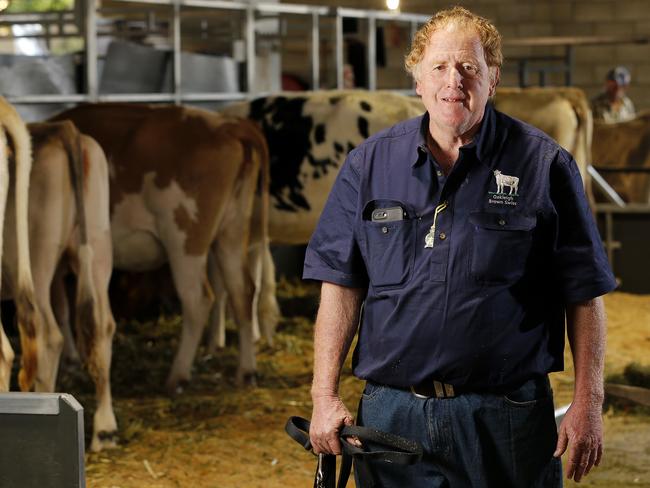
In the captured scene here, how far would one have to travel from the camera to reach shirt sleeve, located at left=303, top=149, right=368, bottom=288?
104 inches

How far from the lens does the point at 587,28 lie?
17781 mm

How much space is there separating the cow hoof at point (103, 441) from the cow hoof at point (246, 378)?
140 centimetres

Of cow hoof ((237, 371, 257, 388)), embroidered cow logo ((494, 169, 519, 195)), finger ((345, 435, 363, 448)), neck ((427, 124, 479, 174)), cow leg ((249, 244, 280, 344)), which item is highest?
neck ((427, 124, 479, 174))

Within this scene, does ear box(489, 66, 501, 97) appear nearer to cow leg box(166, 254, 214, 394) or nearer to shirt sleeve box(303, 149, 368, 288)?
shirt sleeve box(303, 149, 368, 288)

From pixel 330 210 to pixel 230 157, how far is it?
426 cm

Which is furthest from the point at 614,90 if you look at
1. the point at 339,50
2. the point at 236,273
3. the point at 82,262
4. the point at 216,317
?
the point at 82,262

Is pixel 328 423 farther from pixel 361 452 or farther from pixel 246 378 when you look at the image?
pixel 246 378

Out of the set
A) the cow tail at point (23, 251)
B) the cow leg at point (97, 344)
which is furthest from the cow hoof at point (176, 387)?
the cow tail at point (23, 251)

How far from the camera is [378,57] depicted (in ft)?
40.0

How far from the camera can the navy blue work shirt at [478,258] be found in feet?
8.17

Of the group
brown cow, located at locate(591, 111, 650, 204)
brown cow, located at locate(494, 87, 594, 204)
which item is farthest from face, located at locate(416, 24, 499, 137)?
brown cow, located at locate(591, 111, 650, 204)

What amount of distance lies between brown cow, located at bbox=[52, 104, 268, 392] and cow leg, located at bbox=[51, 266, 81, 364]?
0.37m

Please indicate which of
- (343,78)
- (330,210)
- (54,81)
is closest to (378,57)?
(343,78)

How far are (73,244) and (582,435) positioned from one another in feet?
12.3
